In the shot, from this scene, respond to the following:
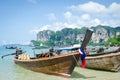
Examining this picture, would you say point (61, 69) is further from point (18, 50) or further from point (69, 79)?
point (18, 50)

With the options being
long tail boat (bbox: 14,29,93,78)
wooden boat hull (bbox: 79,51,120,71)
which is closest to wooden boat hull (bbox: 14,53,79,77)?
long tail boat (bbox: 14,29,93,78)

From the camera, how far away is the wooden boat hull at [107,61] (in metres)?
19.0

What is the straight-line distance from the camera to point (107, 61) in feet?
63.7

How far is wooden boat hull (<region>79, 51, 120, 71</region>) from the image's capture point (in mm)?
19031

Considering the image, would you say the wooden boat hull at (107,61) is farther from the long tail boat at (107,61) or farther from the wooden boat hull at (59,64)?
the wooden boat hull at (59,64)

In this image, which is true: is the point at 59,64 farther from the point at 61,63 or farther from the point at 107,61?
the point at 107,61

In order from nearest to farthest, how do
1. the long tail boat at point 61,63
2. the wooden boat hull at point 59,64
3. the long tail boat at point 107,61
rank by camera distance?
the long tail boat at point 61,63, the wooden boat hull at point 59,64, the long tail boat at point 107,61

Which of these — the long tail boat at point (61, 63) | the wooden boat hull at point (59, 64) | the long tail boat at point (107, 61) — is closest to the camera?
the long tail boat at point (61, 63)

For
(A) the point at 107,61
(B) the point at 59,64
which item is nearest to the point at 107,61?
(A) the point at 107,61

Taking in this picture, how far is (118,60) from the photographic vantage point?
18.9 metres

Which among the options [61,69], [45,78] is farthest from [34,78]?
[61,69]

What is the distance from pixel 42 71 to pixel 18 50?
10.2 meters

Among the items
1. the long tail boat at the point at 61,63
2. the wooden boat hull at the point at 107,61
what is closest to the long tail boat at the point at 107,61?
the wooden boat hull at the point at 107,61

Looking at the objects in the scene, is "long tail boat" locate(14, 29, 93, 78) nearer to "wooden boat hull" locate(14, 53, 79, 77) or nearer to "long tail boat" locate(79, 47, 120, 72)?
"wooden boat hull" locate(14, 53, 79, 77)
